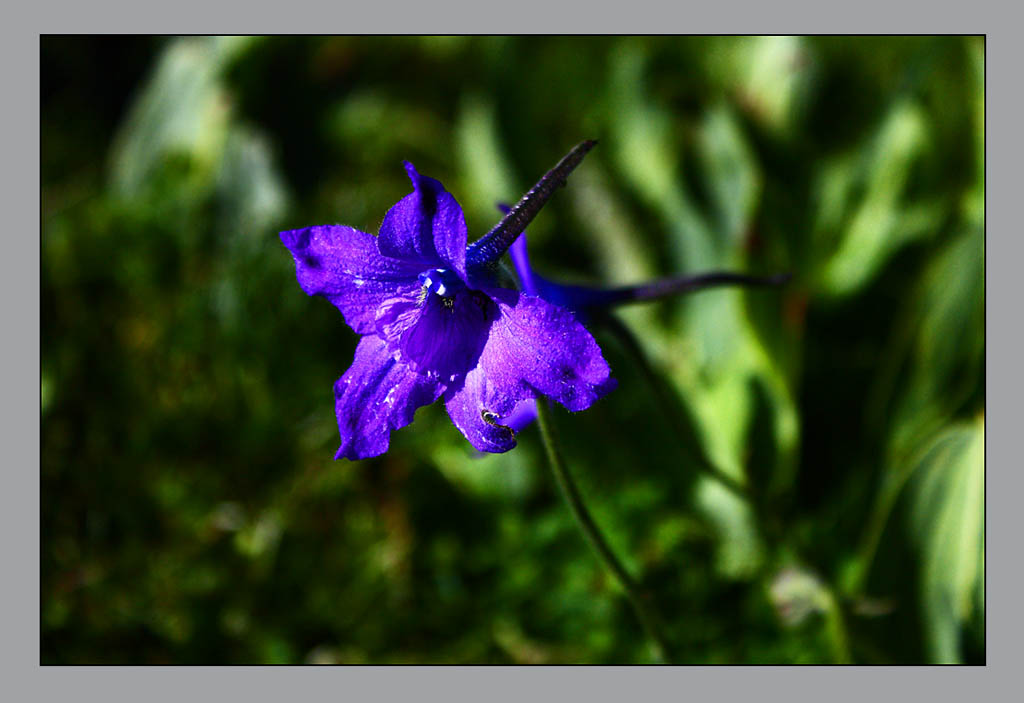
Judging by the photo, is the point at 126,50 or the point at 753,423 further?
the point at 126,50

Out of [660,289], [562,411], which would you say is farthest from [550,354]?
[562,411]

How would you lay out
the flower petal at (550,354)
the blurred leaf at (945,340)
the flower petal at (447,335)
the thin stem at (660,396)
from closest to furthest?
the flower petal at (550,354) < the flower petal at (447,335) < the thin stem at (660,396) < the blurred leaf at (945,340)

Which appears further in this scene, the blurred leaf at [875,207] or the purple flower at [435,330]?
the blurred leaf at [875,207]

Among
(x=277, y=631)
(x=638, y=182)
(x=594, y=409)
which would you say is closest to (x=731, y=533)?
(x=594, y=409)

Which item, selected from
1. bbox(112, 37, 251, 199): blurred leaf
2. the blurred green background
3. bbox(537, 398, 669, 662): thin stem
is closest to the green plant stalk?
the blurred green background

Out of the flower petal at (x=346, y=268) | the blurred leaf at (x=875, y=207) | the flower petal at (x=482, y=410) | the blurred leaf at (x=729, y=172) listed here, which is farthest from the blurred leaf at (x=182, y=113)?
the flower petal at (x=482, y=410)

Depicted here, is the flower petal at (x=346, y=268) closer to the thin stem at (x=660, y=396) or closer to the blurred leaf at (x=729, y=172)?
the thin stem at (x=660, y=396)

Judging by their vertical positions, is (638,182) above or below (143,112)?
below

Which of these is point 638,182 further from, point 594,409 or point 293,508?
point 293,508
